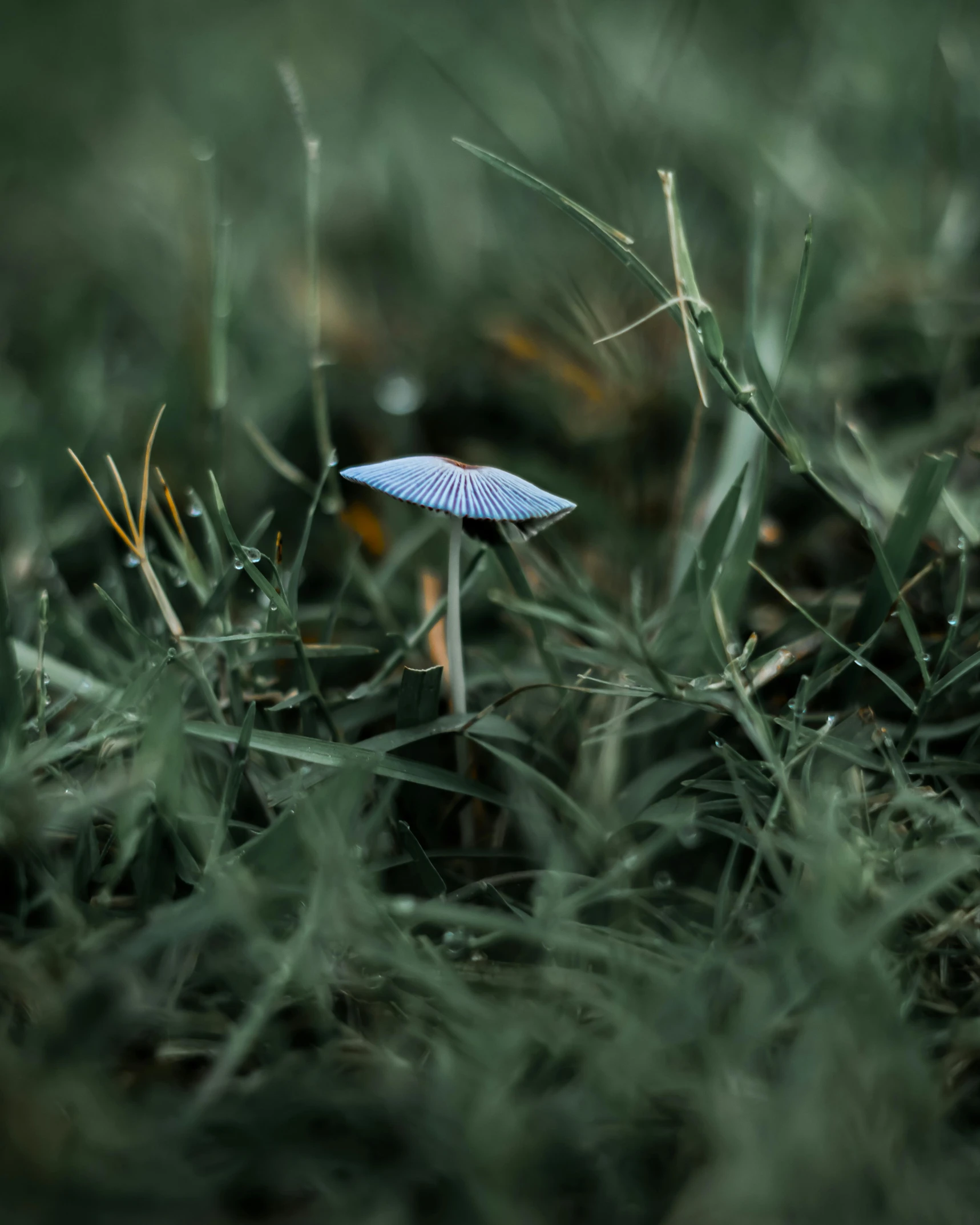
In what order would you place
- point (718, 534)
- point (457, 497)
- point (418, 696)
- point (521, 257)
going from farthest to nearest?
point (521, 257)
point (718, 534)
point (418, 696)
point (457, 497)

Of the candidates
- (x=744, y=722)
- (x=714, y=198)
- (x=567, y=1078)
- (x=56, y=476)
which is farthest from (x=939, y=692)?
(x=714, y=198)

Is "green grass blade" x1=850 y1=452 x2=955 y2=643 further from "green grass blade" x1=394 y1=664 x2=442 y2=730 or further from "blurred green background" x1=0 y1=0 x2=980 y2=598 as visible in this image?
"green grass blade" x1=394 y1=664 x2=442 y2=730

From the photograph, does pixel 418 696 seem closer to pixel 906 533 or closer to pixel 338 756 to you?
pixel 338 756

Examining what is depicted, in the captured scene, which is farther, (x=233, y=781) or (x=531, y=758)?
(x=531, y=758)

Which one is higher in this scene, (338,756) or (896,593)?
(896,593)

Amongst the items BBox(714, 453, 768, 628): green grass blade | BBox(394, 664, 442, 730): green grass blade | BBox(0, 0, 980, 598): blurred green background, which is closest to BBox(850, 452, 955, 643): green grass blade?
BBox(714, 453, 768, 628): green grass blade

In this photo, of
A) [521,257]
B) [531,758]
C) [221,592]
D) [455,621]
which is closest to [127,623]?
[221,592]

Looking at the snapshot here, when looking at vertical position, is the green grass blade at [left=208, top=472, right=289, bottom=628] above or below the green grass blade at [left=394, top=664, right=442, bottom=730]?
above

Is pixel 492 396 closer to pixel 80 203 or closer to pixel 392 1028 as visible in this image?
pixel 392 1028
